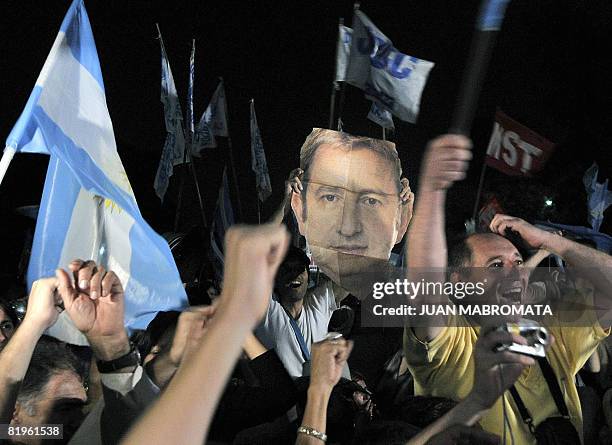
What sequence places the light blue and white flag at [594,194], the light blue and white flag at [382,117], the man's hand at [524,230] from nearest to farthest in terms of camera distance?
the man's hand at [524,230] → the light blue and white flag at [382,117] → the light blue and white flag at [594,194]

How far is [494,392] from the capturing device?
1.95 m

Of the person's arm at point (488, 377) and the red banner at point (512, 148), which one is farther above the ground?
the person's arm at point (488, 377)

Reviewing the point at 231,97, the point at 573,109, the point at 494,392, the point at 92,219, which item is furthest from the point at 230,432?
the point at 231,97

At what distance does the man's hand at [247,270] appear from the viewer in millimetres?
1083

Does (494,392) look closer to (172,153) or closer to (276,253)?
(276,253)

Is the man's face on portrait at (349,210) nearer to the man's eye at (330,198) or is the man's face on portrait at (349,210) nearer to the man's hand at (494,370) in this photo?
the man's eye at (330,198)

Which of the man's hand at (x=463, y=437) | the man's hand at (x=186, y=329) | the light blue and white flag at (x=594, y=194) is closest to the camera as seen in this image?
the man's hand at (x=463, y=437)

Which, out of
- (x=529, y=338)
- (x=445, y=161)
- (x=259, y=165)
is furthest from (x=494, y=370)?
(x=259, y=165)

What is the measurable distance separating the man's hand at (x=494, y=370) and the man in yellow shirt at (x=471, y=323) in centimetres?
20

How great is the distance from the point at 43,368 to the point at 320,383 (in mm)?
837

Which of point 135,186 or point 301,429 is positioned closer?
point 301,429

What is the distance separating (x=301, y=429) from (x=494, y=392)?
529mm

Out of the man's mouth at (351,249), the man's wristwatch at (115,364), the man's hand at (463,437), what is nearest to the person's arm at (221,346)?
the man's hand at (463,437)

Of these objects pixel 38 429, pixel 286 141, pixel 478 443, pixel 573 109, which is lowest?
pixel 286 141
